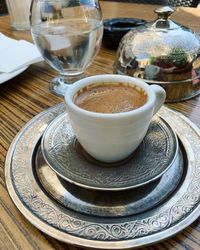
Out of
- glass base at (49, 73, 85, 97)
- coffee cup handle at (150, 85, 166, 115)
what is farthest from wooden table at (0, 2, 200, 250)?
coffee cup handle at (150, 85, 166, 115)

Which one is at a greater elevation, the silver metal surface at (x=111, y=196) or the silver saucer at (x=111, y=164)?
the silver saucer at (x=111, y=164)

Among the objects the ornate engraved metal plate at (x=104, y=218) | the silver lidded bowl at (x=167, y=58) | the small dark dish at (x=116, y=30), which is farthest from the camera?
the small dark dish at (x=116, y=30)

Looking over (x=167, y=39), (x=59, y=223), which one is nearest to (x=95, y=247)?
(x=59, y=223)

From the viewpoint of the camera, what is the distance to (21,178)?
0.96 feet

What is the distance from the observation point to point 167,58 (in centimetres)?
45

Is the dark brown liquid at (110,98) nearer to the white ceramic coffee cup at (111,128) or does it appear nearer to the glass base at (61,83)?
the white ceramic coffee cup at (111,128)

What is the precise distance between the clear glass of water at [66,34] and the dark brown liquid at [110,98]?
179mm

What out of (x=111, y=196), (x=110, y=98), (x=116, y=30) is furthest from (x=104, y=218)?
(x=116, y=30)

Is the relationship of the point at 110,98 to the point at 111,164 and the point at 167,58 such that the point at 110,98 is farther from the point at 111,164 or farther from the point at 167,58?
the point at 167,58

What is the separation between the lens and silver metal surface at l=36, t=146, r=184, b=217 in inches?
10.0

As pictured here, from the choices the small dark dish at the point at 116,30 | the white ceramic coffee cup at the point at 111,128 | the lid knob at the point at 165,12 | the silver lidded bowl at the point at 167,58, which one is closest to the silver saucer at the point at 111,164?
the white ceramic coffee cup at the point at 111,128

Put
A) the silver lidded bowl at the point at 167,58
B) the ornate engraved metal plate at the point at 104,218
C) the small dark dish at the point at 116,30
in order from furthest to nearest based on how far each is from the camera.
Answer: the small dark dish at the point at 116,30, the silver lidded bowl at the point at 167,58, the ornate engraved metal plate at the point at 104,218

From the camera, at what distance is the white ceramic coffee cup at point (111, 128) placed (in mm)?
260

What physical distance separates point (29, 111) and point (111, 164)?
0.69 feet
